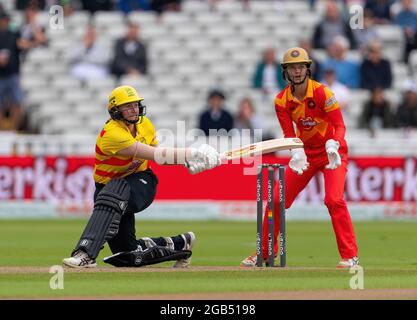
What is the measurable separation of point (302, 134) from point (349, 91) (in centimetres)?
1090

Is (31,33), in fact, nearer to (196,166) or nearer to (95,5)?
(95,5)

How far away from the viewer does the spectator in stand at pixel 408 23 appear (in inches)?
943

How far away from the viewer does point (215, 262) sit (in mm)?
13188

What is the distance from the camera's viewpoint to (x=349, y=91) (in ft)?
75.8

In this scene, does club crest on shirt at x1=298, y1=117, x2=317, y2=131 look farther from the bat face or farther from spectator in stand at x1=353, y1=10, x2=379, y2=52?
spectator in stand at x1=353, y1=10, x2=379, y2=52

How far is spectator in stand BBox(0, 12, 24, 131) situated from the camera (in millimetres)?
22297

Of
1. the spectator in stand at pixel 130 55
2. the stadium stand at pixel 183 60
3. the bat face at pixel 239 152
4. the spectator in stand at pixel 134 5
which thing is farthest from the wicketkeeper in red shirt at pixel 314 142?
the spectator in stand at pixel 134 5

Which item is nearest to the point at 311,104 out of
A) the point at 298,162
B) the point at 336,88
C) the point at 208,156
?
the point at 298,162

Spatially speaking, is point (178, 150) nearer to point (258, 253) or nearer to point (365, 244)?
point (258, 253)

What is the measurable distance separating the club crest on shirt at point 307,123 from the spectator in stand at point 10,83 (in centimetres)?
1077

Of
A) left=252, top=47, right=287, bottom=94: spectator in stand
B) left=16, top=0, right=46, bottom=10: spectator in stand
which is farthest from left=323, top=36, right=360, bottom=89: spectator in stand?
left=16, top=0, right=46, bottom=10: spectator in stand

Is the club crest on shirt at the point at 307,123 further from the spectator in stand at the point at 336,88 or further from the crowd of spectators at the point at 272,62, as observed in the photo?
the spectator in stand at the point at 336,88

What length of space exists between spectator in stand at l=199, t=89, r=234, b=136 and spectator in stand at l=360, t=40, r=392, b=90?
2.93 m

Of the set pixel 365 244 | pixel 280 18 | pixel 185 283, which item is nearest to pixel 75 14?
pixel 280 18
